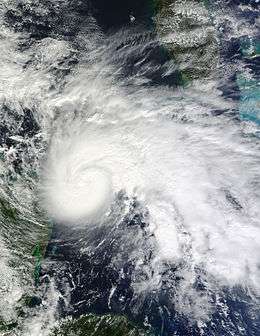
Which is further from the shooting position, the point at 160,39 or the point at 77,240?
the point at 160,39

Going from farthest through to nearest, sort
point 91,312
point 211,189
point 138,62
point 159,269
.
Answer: point 138,62 < point 211,189 < point 159,269 < point 91,312

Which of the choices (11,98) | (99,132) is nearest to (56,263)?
(99,132)

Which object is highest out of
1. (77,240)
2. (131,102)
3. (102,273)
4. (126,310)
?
(131,102)

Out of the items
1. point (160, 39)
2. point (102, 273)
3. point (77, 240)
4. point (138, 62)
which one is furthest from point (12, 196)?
point (160, 39)

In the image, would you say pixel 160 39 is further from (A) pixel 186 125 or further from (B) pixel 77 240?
(B) pixel 77 240

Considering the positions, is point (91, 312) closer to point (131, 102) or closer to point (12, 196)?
point (12, 196)

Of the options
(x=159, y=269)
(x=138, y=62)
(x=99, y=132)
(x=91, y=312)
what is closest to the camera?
(x=91, y=312)

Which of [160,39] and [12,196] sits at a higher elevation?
[160,39]
